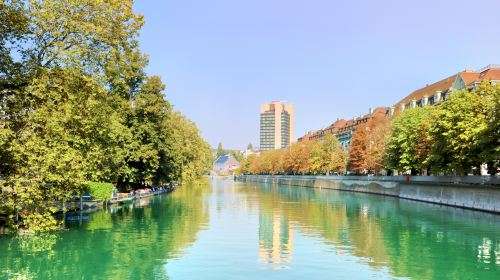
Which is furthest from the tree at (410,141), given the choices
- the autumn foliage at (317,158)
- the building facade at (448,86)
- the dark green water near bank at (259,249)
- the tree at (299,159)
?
the tree at (299,159)

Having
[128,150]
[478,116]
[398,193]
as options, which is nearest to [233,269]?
[478,116]

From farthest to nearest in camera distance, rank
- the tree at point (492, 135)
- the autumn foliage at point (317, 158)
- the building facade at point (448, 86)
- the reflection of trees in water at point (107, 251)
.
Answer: the autumn foliage at point (317, 158)
the building facade at point (448, 86)
the tree at point (492, 135)
the reflection of trees in water at point (107, 251)

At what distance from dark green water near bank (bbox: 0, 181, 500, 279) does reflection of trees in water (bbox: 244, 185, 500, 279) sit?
6 cm

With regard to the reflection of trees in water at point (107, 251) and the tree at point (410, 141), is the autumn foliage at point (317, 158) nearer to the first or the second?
the tree at point (410, 141)

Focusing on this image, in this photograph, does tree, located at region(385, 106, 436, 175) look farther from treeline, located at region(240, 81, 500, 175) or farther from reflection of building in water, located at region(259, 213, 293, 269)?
reflection of building in water, located at region(259, 213, 293, 269)

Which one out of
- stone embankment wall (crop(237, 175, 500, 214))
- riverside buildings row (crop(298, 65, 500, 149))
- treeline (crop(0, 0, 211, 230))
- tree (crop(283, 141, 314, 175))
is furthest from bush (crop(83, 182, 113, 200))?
tree (crop(283, 141, 314, 175))

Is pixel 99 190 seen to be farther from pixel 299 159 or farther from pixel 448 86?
Answer: pixel 299 159

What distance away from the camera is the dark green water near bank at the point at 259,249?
74.9ft

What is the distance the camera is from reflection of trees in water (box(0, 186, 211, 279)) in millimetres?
22750

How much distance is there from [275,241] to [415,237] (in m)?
10.4

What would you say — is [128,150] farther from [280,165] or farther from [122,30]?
[280,165]

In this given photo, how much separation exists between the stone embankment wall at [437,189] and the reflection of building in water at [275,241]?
20077 millimetres

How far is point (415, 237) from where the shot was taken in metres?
34.7

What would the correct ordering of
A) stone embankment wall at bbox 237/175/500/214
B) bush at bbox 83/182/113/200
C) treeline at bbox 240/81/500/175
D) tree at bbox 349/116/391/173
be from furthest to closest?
tree at bbox 349/116/391/173
bush at bbox 83/182/113/200
stone embankment wall at bbox 237/175/500/214
treeline at bbox 240/81/500/175
